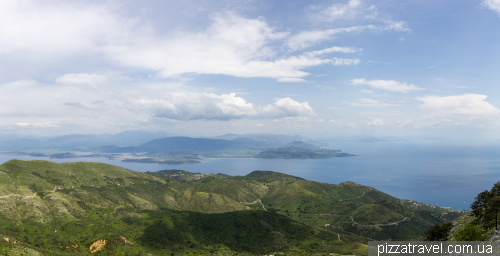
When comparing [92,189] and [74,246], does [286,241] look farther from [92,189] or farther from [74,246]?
[92,189]

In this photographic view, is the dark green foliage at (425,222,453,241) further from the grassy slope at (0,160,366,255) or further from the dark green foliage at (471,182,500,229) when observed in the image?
the grassy slope at (0,160,366,255)

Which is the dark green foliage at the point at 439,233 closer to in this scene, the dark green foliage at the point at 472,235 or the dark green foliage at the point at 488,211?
the dark green foliage at the point at 488,211

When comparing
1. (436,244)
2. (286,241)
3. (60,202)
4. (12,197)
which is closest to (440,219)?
(286,241)

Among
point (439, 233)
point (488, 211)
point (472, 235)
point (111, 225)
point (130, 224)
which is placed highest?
point (488, 211)

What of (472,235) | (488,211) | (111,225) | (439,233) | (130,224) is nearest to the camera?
(472,235)

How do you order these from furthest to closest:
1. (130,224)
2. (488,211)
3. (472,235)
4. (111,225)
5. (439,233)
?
(130,224)
(111,225)
(439,233)
(488,211)
(472,235)

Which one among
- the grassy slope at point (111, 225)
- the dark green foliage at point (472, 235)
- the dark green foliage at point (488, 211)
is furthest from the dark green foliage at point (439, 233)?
the grassy slope at point (111, 225)

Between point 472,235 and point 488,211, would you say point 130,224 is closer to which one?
point 472,235

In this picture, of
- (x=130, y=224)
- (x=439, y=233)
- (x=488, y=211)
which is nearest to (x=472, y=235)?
(x=488, y=211)

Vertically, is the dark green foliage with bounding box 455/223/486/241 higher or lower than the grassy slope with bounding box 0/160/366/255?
higher

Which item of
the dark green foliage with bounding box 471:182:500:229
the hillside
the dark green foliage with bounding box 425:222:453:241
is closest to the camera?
the dark green foliage with bounding box 471:182:500:229

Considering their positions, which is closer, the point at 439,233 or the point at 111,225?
the point at 439,233

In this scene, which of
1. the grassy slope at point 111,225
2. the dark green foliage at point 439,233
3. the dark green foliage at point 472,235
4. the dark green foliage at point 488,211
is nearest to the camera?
the dark green foliage at point 472,235

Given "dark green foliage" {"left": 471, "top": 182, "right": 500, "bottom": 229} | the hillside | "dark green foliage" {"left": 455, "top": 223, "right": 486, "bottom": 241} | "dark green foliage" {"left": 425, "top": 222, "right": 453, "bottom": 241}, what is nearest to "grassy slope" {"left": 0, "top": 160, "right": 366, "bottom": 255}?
the hillside
